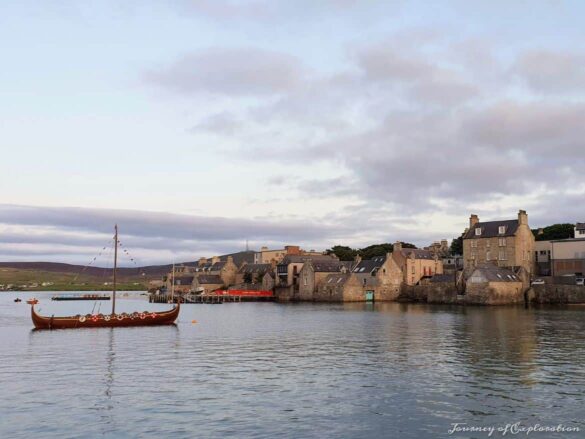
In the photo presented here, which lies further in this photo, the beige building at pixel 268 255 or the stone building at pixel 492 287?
the beige building at pixel 268 255

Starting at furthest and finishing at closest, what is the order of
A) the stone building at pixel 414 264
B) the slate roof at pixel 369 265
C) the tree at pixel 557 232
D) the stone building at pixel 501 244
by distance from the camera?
the tree at pixel 557 232
the stone building at pixel 414 264
the slate roof at pixel 369 265
the stone building at pixel 501 244

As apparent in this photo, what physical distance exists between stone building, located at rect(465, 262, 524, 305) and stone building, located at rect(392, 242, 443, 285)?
23674 millimetres

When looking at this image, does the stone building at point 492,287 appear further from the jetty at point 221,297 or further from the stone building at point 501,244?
the jetty at point 221,297

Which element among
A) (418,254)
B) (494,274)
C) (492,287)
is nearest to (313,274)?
(418,254)

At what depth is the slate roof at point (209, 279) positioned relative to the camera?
172250mm

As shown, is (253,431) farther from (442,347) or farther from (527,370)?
(442,347)

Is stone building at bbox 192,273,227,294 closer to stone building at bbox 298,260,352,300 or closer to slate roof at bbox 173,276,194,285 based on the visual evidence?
slate roof at bbox 173,276,194,285

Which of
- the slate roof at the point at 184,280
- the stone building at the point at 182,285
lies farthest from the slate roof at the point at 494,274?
the slate roof at the point at 184,280

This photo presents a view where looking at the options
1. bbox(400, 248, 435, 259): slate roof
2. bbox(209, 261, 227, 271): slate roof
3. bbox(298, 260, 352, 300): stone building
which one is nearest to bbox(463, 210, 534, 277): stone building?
bbox(400, 248, 435, 259): slate roof

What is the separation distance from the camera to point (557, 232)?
5679 inches

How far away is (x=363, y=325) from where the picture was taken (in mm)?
65375

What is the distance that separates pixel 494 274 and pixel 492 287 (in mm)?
3347

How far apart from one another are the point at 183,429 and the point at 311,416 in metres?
5.20

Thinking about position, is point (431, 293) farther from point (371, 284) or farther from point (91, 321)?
point (91, 321)
